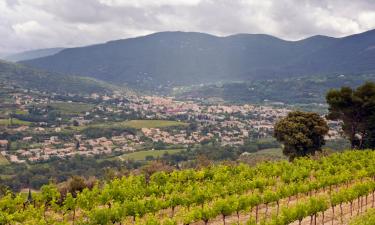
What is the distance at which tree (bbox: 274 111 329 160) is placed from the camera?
46.1 m

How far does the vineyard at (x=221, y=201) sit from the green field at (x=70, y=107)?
459 ft

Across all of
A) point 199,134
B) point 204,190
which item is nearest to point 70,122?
point 199,134

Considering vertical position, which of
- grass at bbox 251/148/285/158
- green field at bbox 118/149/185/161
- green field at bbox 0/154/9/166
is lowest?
green field at bbox 118/149/185/161

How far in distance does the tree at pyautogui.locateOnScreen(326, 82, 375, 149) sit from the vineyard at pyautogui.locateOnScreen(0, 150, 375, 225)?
358 inches

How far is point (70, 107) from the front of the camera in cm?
18150

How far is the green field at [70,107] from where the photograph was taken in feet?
561

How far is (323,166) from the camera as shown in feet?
123

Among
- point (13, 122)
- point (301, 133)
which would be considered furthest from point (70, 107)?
point (301, 133)

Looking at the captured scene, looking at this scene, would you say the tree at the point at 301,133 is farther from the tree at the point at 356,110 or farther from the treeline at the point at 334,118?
the tree at the point at 356,110

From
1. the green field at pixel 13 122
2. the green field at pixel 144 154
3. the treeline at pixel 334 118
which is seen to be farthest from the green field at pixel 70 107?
the treeline at pixel 334 118

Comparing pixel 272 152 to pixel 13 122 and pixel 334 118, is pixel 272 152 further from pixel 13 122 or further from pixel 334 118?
pixel 13 122

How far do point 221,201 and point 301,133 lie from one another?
23.7 metres

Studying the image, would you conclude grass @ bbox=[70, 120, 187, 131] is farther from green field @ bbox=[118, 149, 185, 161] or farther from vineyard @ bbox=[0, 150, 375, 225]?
vineyard @ bbox=[0, 150, 375, 225]

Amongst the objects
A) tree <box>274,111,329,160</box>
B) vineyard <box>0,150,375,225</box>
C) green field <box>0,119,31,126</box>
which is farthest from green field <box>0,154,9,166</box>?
tree <box>274,111,329,160</box>
